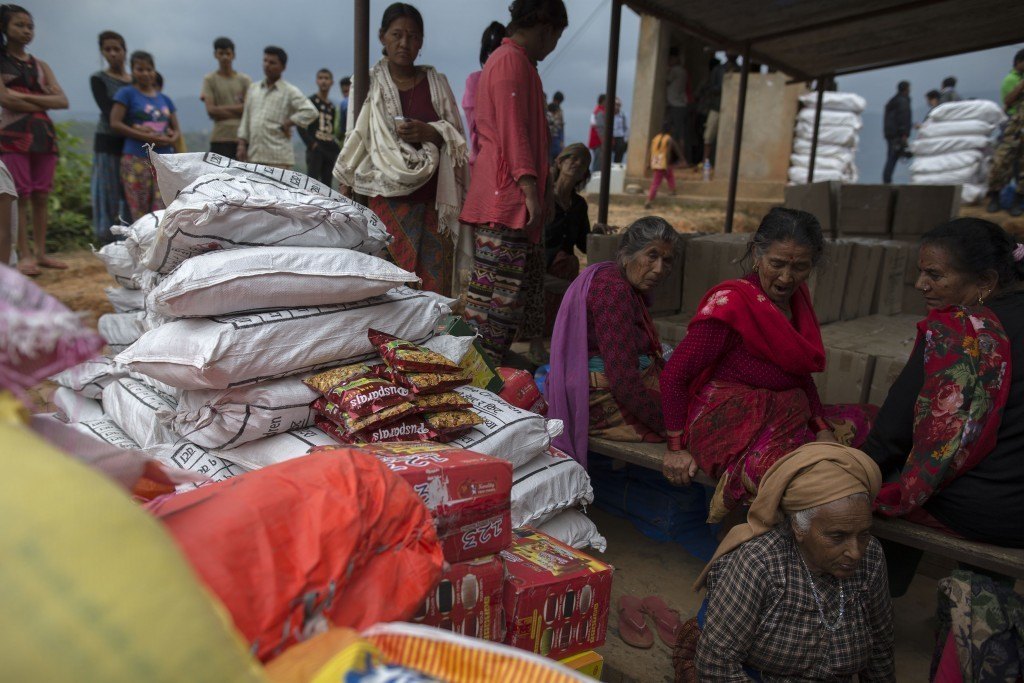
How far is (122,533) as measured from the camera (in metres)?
0.55

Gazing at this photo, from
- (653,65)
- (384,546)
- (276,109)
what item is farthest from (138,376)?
(653,65)

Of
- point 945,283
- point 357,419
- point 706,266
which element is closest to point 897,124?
point 706,266

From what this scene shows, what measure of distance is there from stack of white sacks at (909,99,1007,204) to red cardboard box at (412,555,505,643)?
11868 mm

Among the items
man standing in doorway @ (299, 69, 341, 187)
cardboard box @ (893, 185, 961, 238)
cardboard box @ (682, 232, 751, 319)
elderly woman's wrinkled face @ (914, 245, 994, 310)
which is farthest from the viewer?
man standing in doorway @ (299, 69, 341, 187)

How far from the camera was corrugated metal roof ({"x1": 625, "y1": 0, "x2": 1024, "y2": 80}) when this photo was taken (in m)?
4.72

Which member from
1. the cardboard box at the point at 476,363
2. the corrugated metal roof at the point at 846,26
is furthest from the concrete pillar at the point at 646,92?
the cardboard box at the point at 476,363

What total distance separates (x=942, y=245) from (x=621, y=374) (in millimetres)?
1188

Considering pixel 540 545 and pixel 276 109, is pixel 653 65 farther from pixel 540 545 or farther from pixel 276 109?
pixel 540 545

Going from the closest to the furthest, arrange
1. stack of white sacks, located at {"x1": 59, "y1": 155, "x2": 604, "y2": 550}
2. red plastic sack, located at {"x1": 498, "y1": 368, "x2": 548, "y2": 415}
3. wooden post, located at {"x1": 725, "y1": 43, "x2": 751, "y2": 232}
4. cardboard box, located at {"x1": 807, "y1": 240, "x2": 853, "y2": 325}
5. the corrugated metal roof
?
stack of white sacks, located at {"x1": 59, "y1": 155, "x2": 604, "y2": 550}
red plastic sack, located at {"x1": 498, "y1": 368, "x2": 548, "y2": 415}
cardboard box, located at {"x1": 807, "y1": 240, "x2": 853, "y2": 325}
the corrugated metal roof
wooden post, located at {"x1": 725, "y1": 43, "x2": 751, "y2": 232}

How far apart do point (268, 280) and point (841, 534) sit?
180 cm

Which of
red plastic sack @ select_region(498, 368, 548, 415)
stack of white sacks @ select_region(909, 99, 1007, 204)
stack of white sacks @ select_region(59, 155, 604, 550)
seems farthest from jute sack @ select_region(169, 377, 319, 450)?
stack of white sacks @ select_region(909, 99, 1007, 204)

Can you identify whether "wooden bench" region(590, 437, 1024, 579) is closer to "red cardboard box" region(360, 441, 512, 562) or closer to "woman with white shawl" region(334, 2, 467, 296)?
"red cardboard box" region(360, 441, 512, 562)

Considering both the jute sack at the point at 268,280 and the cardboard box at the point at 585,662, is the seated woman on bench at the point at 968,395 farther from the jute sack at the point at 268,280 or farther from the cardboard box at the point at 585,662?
the jute sack at the point at 268,280

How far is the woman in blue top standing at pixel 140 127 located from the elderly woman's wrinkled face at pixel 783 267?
5.02 meters
